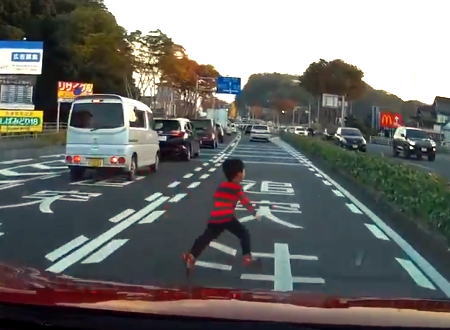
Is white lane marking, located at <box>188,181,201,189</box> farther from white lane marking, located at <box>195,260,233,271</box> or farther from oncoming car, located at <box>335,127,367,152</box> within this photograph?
oncoming car, located at <box>335,127,367,152</box>

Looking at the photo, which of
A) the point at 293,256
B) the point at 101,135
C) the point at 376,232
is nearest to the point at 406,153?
the point at 101,135

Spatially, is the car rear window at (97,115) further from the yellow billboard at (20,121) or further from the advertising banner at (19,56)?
the advertising banner at (19,56)

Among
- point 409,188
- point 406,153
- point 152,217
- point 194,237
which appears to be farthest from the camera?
point 406,153

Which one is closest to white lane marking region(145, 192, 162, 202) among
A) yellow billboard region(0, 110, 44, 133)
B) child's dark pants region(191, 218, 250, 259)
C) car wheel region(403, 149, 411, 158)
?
child's dark pants region(191, 218, 250, 259)

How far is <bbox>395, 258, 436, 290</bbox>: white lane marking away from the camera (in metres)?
7.05

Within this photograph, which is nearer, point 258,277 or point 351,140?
point 258,277

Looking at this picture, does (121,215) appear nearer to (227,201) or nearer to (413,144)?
(227,201)

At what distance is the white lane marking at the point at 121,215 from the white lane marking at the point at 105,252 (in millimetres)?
1735

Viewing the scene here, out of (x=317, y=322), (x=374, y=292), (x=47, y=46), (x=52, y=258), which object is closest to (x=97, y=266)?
(x=52, y=258)

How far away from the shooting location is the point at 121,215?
36.5ft

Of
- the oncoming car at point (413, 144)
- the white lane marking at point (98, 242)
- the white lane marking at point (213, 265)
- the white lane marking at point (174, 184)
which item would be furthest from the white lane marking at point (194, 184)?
the oncoming car at point (413, 144)

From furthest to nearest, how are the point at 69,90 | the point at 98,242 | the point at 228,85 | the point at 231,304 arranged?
the point at 228,85 → the point at 69,90 → the point at 98,242 → the point at 231,304

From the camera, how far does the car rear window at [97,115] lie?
16781 millimetres

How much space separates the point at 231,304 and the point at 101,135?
46.9ft
